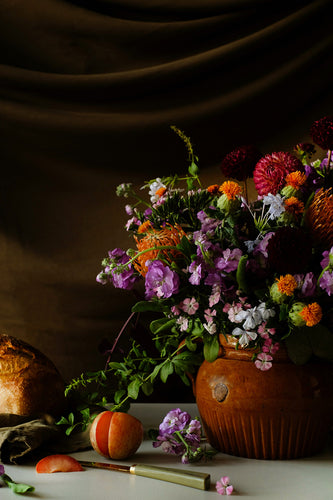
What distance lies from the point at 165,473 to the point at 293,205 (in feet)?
1.43

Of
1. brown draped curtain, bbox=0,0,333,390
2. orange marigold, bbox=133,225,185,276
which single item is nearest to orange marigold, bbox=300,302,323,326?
orange marigold, bbox=133,225,185,276

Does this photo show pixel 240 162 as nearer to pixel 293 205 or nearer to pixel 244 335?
pixel 293 205

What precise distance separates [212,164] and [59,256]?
1.44 ft

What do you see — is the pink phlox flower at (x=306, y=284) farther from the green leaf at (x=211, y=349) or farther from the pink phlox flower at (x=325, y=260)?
the green leaf at (x=211, y=349)

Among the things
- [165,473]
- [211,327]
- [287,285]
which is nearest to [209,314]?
[211,327]

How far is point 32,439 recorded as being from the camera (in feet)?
3.24

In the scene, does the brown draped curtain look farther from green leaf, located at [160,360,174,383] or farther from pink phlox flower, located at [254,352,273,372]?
pink phlox flower, located at [254,352,273,372]

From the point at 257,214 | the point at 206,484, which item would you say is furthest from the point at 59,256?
the point at 206,484

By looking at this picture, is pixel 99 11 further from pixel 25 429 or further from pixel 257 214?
pixel 25 429

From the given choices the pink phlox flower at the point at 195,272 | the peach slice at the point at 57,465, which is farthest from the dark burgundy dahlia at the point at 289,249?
the peach slice at the point at 57,465

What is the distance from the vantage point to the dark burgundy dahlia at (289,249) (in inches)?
33.6

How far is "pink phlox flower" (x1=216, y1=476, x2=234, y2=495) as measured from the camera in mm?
853

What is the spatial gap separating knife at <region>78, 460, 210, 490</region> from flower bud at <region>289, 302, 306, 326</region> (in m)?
0.25

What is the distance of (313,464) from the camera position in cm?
98
